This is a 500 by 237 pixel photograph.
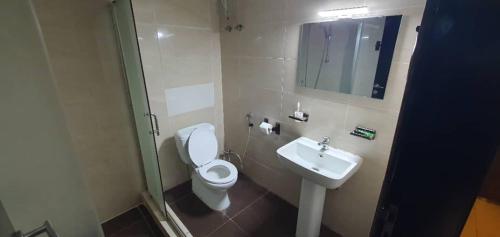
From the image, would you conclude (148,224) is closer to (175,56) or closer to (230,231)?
(230,231)

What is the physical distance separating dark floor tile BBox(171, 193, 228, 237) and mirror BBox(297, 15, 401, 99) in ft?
5.04

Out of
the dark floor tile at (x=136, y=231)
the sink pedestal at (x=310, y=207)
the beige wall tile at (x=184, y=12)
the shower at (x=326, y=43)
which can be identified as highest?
the beige wall tile at (x=184, y=12)

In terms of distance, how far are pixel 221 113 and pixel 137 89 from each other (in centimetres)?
115

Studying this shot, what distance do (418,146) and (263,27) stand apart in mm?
1751

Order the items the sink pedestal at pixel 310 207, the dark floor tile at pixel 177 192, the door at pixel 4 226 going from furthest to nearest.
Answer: the dark floor tile at pixel 177 192
the sink pedestal at pixel 310 207
the door at pixel 4 226

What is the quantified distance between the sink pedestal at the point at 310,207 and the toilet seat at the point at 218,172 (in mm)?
705

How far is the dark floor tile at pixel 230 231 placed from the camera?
1.87 metres

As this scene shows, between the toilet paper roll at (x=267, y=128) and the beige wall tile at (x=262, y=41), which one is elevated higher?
the beige wall tile at (x=262, y=41)

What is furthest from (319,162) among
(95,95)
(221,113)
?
(95,95)

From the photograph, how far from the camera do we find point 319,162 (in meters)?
1.73

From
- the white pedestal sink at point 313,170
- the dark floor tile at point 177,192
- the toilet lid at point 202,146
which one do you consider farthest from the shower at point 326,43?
the dark floor tile at point 177,192

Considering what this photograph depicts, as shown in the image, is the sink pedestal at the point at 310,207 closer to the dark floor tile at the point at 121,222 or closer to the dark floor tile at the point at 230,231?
the dark floor tile at the point at 230,231

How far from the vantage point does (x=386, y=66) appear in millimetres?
1315

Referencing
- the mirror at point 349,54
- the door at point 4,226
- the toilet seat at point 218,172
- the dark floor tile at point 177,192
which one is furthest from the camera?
the dark floor tile at point 177,192
